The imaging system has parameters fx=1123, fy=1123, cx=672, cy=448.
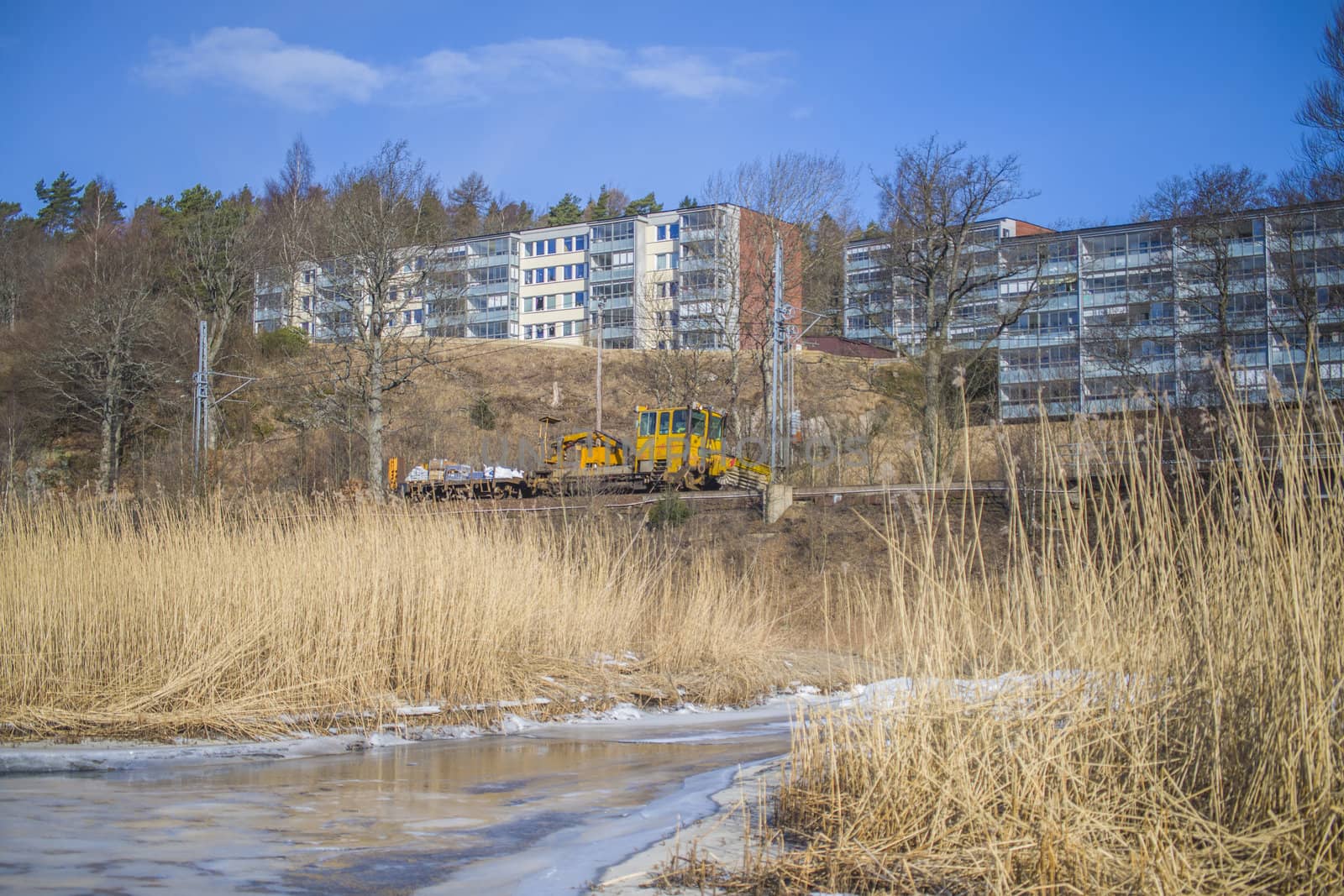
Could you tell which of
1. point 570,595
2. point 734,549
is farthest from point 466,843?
point 734,549

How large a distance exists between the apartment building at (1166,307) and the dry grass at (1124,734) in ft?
2.52

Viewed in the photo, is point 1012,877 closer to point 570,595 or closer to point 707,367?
point 570,595

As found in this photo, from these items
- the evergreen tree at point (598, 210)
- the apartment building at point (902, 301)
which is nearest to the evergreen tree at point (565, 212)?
the evergreen tree at point (598, 210)

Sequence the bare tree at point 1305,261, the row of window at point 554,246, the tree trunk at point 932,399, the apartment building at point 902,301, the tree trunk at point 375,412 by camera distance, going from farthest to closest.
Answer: the row of window at point 554,246, the apartment building at point 902,301, the tree trunk at point 932,399, the tree trunk at point 375,412, the bare tree at point 1305,261

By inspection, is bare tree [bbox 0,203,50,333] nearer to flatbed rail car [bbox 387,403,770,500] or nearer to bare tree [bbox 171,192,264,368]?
bare tree [bbox 171,192,264,368]

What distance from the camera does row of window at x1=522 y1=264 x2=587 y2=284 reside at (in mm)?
80625

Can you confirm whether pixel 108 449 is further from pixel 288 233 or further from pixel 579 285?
pixel 579 285

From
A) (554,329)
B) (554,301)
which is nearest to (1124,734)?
(554,329)

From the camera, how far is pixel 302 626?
9812mm

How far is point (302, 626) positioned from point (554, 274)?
73.4 m

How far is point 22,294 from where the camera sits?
67.2 metres

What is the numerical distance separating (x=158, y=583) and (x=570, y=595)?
13.5 feet

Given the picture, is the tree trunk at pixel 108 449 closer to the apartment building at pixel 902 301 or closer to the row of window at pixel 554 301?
the apartment building at pixel 902 301

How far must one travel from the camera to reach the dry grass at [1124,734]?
402cm
